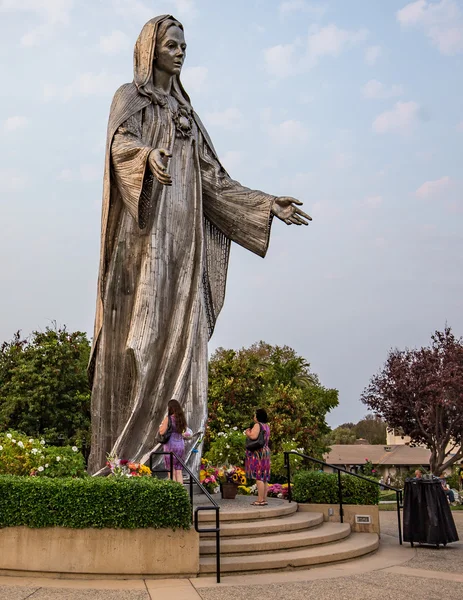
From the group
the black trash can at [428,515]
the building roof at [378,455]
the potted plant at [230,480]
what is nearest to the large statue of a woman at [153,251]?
the potted plant at [230,480]

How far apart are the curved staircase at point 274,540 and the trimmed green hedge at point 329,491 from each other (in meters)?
0.60

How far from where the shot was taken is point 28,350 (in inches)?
1001

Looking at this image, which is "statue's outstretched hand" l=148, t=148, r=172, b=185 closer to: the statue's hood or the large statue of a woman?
the large statue of a woman

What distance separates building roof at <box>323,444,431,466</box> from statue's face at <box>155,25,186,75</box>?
45571mm

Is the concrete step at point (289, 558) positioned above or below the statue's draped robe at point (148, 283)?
below

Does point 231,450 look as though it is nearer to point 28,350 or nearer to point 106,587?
point 106,587

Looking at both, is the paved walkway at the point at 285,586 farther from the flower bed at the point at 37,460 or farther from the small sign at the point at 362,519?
the small sign at the point at 362,519

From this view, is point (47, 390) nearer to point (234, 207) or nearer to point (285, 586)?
point (234, 207)

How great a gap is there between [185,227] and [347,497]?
4517 mm

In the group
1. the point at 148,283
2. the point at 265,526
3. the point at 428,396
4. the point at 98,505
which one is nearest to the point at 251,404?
the point at 428,396

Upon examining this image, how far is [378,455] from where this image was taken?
2291 inches

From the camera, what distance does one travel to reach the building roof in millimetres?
54031

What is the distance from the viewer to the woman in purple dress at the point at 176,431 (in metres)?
8.52

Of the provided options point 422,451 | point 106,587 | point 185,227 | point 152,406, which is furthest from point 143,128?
point 422,451
